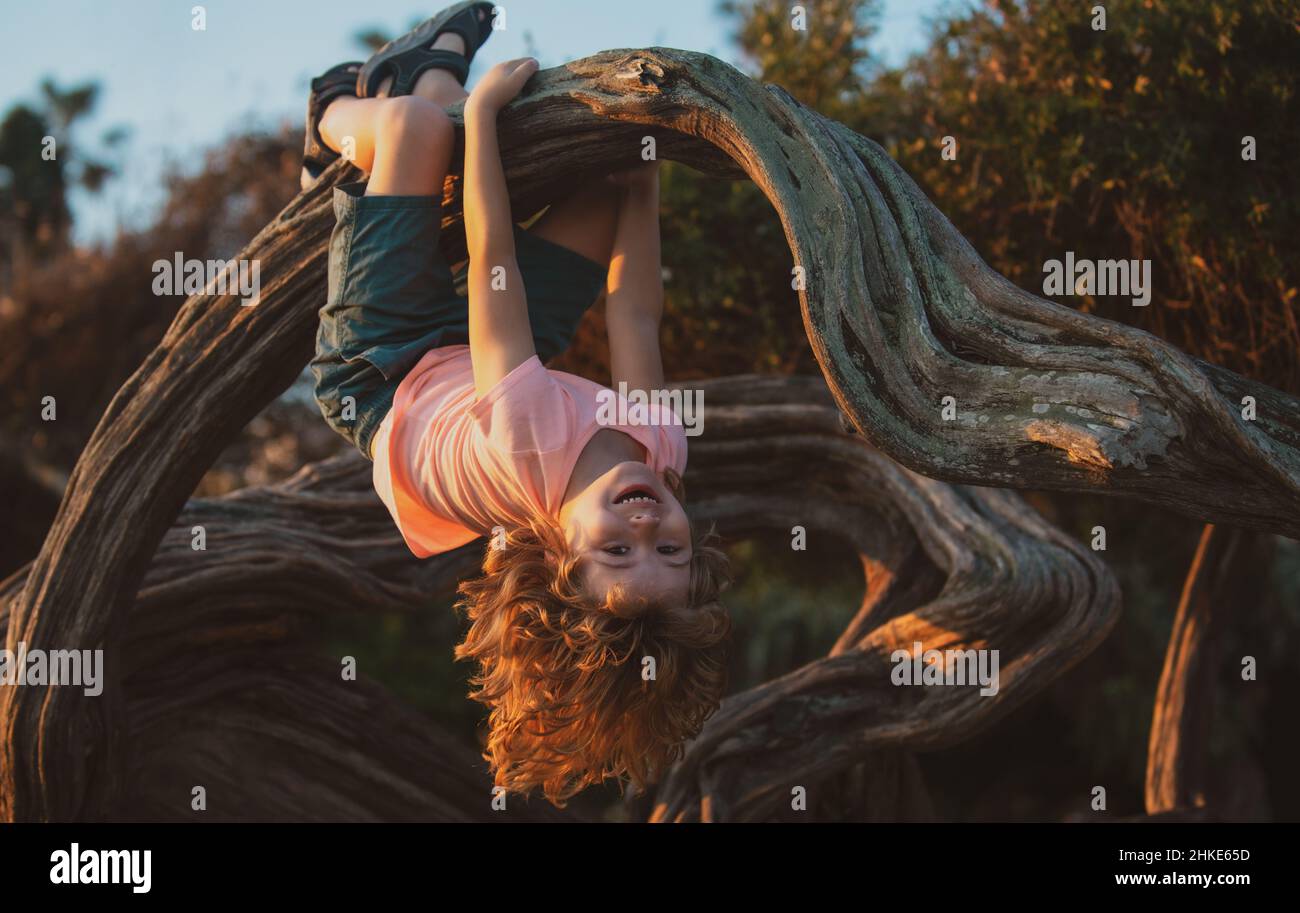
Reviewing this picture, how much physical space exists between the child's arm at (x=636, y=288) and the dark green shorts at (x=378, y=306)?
1.43ft

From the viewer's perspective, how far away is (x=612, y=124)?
4.00 meters

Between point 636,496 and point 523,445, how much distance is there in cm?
31

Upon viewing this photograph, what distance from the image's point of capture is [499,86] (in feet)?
12.8

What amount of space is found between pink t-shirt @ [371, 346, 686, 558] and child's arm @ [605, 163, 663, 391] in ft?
0.90

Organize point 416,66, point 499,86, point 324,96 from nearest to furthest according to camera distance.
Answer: point 499,86 → point 416,66 → point 324,96

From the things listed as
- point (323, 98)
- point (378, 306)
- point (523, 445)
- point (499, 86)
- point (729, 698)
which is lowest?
point (729, 698)

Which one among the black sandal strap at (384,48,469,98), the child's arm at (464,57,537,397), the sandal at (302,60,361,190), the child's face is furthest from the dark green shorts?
the child's face

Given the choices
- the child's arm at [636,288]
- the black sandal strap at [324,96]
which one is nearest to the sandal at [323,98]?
the black sandal strap at [324,96]

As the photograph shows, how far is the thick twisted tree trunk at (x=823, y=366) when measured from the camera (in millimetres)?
3230

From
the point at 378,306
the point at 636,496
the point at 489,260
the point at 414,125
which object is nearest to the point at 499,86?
the point at 414,125

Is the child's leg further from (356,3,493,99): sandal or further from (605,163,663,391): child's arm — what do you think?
(605,163,663,391): child's arm

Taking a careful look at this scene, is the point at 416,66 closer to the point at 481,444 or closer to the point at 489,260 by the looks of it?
the point at 489,260

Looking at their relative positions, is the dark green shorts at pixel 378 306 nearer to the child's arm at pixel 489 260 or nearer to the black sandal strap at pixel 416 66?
the child's arm at pixel 489 260
